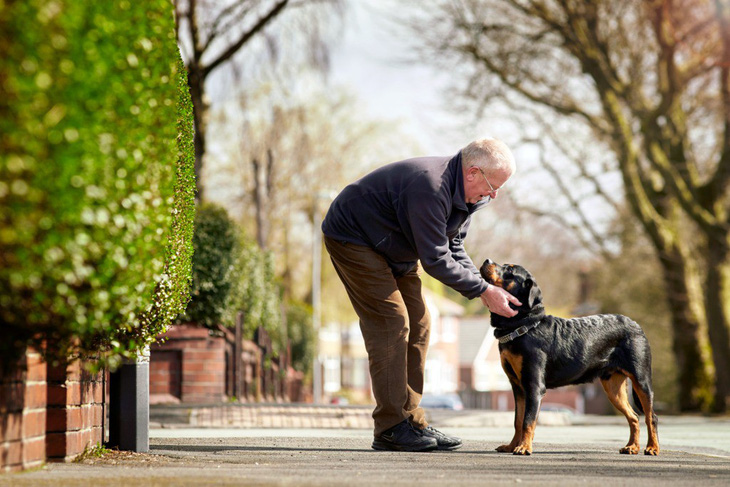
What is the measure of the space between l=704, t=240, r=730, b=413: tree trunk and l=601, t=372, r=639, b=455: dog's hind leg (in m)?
16.1

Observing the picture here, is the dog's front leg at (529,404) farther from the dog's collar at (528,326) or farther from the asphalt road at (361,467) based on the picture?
the dog's collar at (528,326)

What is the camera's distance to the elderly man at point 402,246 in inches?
250

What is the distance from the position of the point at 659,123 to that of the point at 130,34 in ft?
66.5

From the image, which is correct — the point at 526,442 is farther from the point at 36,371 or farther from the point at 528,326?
the point at 36,371

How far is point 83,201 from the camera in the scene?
3.54 meters

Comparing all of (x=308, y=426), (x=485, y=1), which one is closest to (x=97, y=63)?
(x=308, y=426)

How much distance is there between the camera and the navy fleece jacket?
6312mm

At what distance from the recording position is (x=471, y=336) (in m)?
84.9

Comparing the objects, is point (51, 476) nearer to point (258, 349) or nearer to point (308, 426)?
point (308, 426)

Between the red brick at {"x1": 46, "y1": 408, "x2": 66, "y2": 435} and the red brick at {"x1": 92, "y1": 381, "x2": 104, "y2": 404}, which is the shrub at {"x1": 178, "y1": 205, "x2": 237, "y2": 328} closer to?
the red brick at {"x1": 92, "y1": 381, "x2": 104, "y2": 404}

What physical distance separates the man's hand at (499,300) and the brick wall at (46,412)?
2.38 m

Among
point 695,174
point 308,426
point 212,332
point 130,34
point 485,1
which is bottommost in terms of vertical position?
point 308,426

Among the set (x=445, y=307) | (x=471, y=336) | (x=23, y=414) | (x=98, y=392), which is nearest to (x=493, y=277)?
(x=98, y=392)

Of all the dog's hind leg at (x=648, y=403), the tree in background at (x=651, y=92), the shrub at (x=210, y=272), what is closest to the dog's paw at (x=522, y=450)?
the dog's hind leg at (x=648, y=403)
